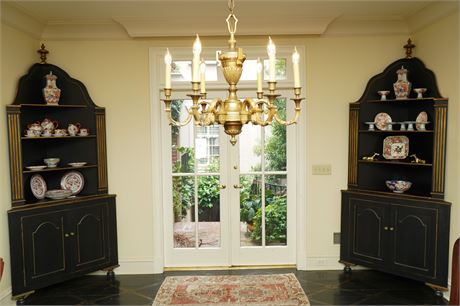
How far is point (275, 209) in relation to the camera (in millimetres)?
4230

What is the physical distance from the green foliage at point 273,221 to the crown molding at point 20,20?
9.81 feet

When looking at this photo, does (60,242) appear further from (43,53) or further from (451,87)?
(451,87)

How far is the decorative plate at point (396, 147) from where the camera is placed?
3.76 meters

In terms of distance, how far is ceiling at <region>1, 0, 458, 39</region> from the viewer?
3.36 meters

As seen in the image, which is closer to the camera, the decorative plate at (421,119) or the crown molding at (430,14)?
the crown molding at (430,14)

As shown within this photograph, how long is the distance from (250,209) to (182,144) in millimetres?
1060

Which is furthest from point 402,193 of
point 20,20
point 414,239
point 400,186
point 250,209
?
point 20,20

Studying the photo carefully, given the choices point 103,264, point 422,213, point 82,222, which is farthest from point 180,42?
point 422,213

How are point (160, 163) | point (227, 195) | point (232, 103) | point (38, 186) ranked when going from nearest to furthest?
1. point (232, 103)
2. point (38, 186)
3. point (160, 163)
4. point (227, 195)

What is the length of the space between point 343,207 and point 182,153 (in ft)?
6.06

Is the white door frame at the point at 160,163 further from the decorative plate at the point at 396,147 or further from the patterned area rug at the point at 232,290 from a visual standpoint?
the decorative plate at the point at 396,147

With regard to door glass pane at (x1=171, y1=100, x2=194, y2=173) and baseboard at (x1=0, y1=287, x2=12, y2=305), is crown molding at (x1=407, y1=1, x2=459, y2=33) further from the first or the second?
baseboard at (x1=0, y1=287, x2=12, y2=305)

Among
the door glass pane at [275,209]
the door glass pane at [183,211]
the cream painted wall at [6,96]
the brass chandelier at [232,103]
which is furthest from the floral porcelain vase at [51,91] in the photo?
the brass chandelier at [232,103]

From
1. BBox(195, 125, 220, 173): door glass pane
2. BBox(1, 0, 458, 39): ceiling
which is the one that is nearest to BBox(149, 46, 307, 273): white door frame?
BBox(1, 0, 458, 39): ceiling
